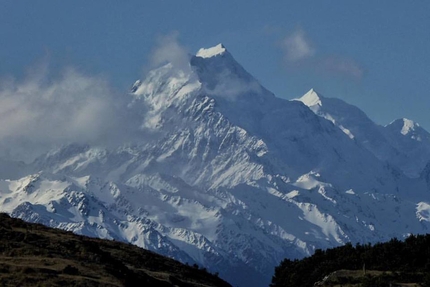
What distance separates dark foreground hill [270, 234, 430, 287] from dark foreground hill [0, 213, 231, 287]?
34.1 feet

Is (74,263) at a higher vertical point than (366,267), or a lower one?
lower

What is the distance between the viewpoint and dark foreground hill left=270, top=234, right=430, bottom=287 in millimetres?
87688

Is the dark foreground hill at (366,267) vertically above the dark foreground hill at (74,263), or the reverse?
the dark foreground hill at (366,267)

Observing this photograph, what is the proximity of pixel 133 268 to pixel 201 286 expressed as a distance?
15.2 feet

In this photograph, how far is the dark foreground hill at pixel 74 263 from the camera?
66.8 meters

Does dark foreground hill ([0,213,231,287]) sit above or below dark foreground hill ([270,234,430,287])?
below

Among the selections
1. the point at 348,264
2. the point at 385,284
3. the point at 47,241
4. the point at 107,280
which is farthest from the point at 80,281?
the point at 348,264

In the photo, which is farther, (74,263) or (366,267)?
(366,267)

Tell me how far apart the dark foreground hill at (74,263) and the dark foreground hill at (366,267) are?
10.4m

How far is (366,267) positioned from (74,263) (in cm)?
3411

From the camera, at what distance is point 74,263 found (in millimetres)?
71688

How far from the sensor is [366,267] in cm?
9894

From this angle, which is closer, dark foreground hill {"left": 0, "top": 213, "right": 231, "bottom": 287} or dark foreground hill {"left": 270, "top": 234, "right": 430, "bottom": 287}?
dark foreground hill {"left": 0, "top": 213, "right": 231, "bottom": 287}

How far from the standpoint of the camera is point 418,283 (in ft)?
279
